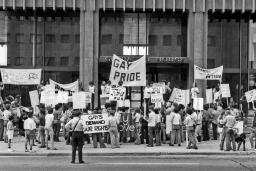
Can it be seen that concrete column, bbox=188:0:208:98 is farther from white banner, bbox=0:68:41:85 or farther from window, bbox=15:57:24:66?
window, bbox=15:57:24:66

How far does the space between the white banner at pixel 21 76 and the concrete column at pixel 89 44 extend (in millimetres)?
3968

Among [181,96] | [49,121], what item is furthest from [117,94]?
[49,121]

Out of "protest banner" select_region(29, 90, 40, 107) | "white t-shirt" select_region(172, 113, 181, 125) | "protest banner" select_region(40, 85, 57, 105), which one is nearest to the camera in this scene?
"white t-shirt" select_region(172, 113, 181, 125)

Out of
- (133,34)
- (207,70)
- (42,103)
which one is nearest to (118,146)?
(42,103)

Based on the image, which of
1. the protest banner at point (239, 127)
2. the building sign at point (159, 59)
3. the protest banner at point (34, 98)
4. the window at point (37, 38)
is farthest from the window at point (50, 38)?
the protest banner at point (239, 127)

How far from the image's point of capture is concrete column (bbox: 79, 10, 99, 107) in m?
31.7

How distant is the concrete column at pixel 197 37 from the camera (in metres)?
31.9

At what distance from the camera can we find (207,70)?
97.7 feet

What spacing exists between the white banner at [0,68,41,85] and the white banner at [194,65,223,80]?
8714 millimetres

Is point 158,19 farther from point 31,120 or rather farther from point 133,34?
point 31,120

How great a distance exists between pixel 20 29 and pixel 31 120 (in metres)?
13.1

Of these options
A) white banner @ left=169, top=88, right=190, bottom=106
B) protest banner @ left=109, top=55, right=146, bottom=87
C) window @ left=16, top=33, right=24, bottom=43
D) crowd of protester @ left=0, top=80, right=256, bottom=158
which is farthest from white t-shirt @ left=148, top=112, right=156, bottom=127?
window @ left=16, top=33, right=24, bottom=43

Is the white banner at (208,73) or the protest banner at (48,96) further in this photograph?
the white banner at (208,73)

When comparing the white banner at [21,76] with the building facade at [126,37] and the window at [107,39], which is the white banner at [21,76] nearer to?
the building facade at [126,37]
